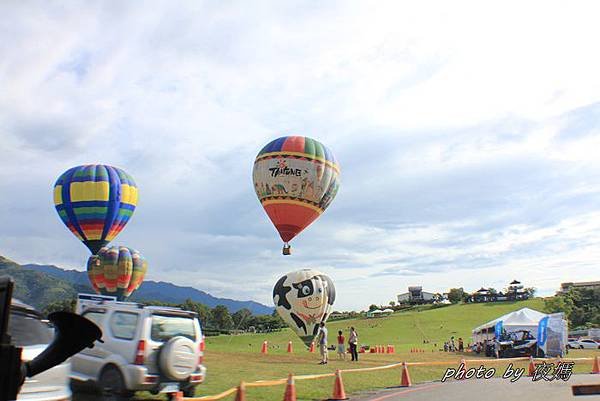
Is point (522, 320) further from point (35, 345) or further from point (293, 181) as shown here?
point (35, 345)

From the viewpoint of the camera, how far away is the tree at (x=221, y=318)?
13738cm

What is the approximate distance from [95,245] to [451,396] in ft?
119

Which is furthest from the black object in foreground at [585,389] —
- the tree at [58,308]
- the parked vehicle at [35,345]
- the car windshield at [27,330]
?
the car windshield at [27,330]

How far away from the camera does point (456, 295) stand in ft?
500

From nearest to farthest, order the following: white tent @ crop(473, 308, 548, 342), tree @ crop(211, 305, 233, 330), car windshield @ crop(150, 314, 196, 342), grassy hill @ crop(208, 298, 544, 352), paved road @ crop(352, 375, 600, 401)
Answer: car windshield @ crop(150, 314, 196, 342)
paved road @ crop(352, 375, 600, 401)
white tent @ crop(473, 308, 548, 342)
grassy hill @ crop(208, 298, 544, 352)
tree @ crop(211, 305, 233, 330)

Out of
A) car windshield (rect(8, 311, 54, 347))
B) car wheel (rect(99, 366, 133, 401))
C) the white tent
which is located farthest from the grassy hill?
car windshield (rect(8, 311, 54, 347))

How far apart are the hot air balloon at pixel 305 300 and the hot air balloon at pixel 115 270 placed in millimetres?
19776

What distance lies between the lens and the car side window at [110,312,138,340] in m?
11.8

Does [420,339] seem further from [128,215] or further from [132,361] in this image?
[132,361]

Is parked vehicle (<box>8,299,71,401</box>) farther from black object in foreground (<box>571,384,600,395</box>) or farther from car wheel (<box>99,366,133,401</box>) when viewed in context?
black object in foreground (<box>571,384,600,395</box>)

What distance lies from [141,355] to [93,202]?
116ft

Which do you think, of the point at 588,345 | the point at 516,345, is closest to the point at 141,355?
the point at 516,345

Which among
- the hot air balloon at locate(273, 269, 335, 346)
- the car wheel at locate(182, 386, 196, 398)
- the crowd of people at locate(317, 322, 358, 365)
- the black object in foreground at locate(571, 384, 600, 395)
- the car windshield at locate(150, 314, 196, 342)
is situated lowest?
the car wheel at locate(182, 386, 196, 398)

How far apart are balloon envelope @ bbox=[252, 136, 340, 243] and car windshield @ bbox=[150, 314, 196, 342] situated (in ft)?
74.4
